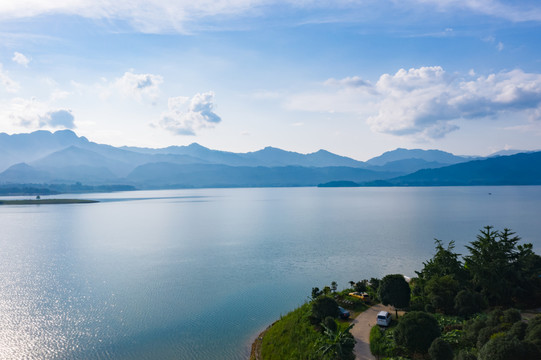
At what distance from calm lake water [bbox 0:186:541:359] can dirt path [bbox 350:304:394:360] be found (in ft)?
36.5

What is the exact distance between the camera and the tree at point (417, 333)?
2667cm

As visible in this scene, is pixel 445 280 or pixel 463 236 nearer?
pixel 445 280

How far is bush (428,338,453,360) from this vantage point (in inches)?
959

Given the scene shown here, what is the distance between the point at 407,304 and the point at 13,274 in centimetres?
6582

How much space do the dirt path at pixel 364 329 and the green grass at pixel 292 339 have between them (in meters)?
3.44

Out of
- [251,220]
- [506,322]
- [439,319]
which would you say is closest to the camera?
[506,322]

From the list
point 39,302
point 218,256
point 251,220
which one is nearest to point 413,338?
point 39,302

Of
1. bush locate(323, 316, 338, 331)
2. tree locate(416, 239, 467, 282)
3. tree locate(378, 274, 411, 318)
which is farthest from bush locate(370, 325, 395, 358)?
tree locate(416, 239, 467, 282)

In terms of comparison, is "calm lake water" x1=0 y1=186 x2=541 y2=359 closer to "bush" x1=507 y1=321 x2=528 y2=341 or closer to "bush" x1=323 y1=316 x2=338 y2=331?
"bush" x1=323 y1=316 x2=338 y2=331

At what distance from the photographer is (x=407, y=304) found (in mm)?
35375

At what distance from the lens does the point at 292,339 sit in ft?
106

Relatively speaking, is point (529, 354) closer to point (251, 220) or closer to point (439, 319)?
point (439, 319)

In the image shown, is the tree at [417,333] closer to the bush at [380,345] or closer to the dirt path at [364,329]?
the bush at [380,345]

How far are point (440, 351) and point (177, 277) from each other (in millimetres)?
44201
